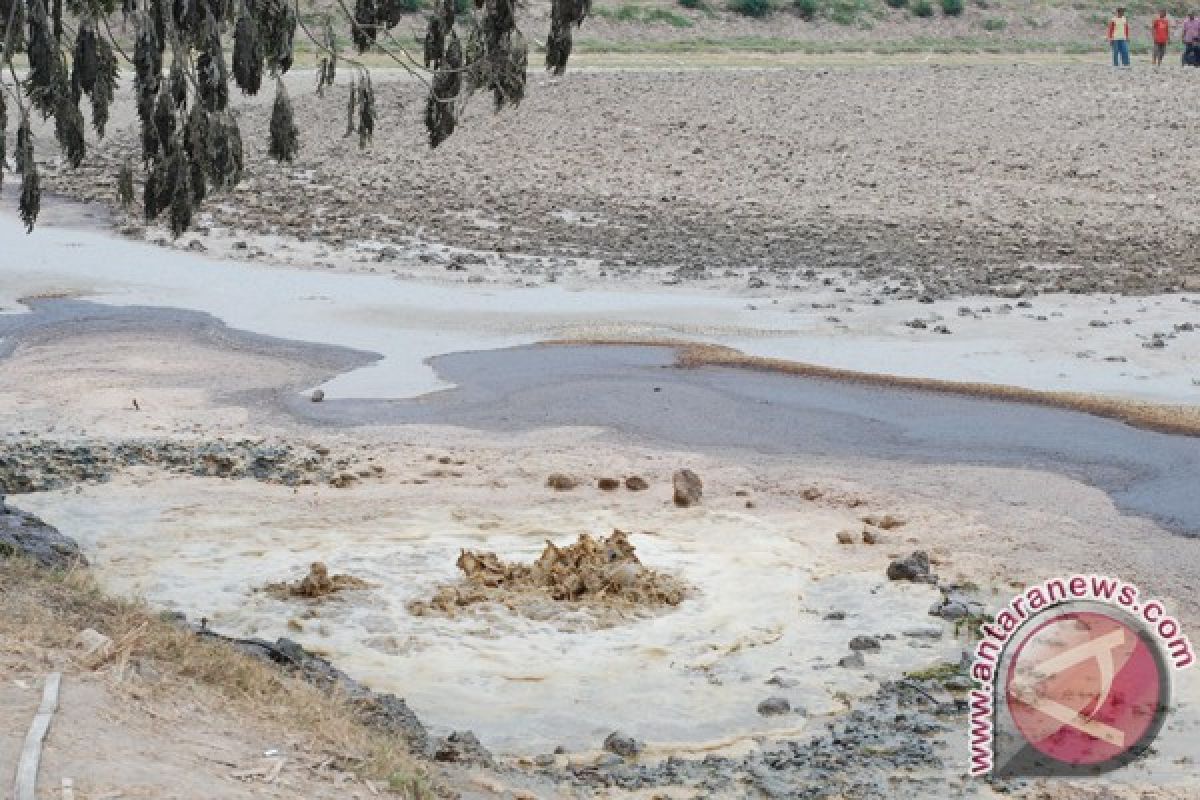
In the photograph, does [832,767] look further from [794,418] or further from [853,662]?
[794,418]

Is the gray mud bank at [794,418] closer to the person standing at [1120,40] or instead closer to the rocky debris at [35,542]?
the rocky debris at [35,542]

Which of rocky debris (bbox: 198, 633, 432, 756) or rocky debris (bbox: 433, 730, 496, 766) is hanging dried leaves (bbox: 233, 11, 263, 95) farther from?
rocky debris (bbox: 433, 730, 496, 766)

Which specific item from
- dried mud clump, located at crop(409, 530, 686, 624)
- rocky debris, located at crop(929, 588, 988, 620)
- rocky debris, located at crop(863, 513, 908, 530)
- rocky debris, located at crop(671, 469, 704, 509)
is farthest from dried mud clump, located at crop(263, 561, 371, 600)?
rocky debris, located at crop(863, 513, 908, 530)

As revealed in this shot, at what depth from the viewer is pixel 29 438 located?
1386 centimetres

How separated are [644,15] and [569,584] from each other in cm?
4069

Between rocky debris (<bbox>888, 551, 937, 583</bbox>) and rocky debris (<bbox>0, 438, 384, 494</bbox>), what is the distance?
367 centimetres

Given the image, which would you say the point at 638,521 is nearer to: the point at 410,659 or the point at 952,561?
the point at 952,561

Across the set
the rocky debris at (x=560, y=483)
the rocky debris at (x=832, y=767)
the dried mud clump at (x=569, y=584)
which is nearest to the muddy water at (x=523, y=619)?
the dried mud clump at (x=569, y=584)

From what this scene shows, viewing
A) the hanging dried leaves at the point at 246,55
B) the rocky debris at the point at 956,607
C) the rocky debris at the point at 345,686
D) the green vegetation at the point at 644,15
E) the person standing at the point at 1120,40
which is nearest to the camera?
the rocky debris at the point at 345,686

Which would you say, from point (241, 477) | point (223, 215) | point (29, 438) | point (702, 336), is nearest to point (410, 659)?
point (241, 477)

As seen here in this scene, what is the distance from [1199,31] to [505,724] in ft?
115

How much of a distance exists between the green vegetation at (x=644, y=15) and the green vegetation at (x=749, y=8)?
2.26 meters

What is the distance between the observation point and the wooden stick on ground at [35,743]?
6090 mm

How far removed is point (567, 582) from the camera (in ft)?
35.0
